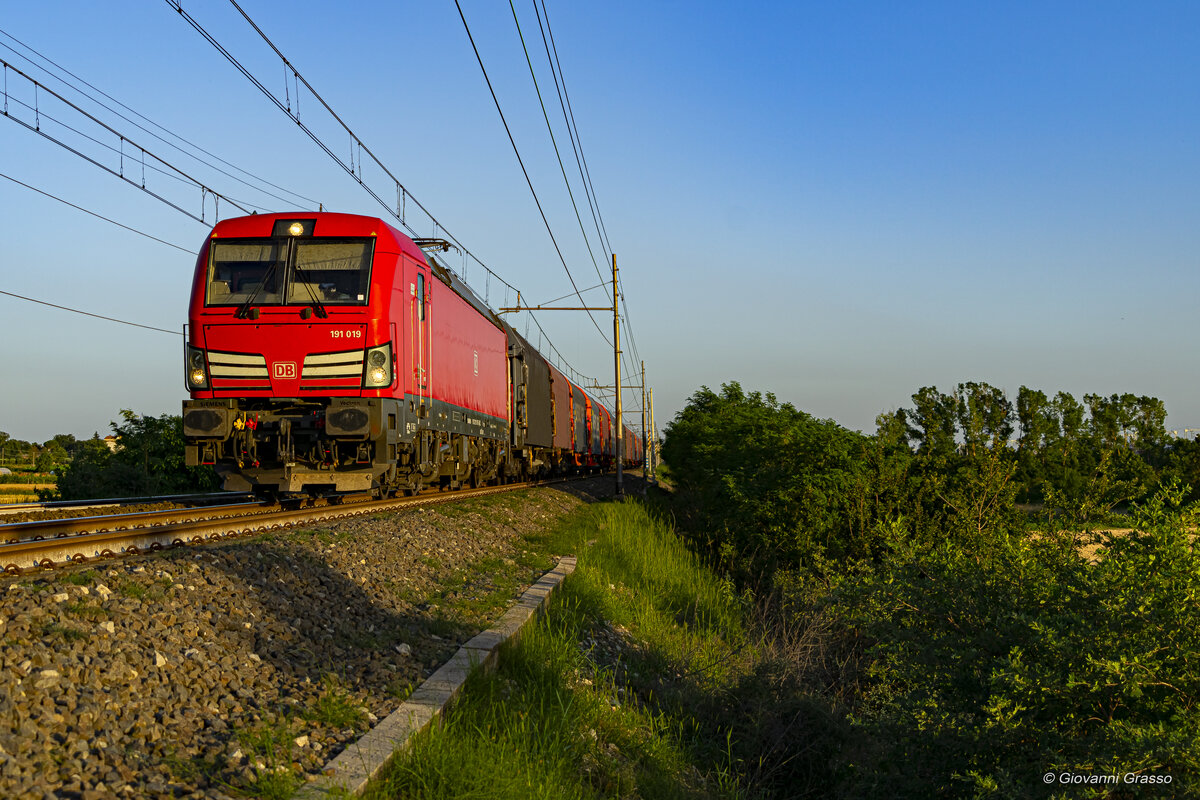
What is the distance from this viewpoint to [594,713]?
18.4ft

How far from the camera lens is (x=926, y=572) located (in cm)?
621

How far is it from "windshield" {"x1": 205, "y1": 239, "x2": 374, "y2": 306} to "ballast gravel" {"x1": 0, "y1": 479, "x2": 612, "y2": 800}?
174 inches

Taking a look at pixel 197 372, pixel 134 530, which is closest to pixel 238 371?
pixel 197 372

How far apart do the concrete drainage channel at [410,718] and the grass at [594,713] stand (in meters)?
0.09

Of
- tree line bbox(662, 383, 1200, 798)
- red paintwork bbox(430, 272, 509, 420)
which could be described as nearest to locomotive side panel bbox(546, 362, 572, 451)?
red paintwork bbox(430, 272, 509, 420)

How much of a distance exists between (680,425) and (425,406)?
30.3 metres

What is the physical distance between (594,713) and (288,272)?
25.6 ft

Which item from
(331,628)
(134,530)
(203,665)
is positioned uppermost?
(134,530)

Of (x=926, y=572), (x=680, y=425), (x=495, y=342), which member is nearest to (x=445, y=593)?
(x=926, y=572)

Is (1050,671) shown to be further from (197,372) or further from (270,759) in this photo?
(197,372)

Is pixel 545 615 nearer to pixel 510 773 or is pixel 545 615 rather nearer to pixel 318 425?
pixel 510 773

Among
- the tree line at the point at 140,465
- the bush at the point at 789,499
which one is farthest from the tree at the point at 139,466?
the bush at the point at 789,499

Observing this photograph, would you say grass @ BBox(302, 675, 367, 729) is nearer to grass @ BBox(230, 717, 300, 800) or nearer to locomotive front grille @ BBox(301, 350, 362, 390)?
grass @ BBox(230, 717, 300, 800)

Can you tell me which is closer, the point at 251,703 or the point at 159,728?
the point at 159,728
